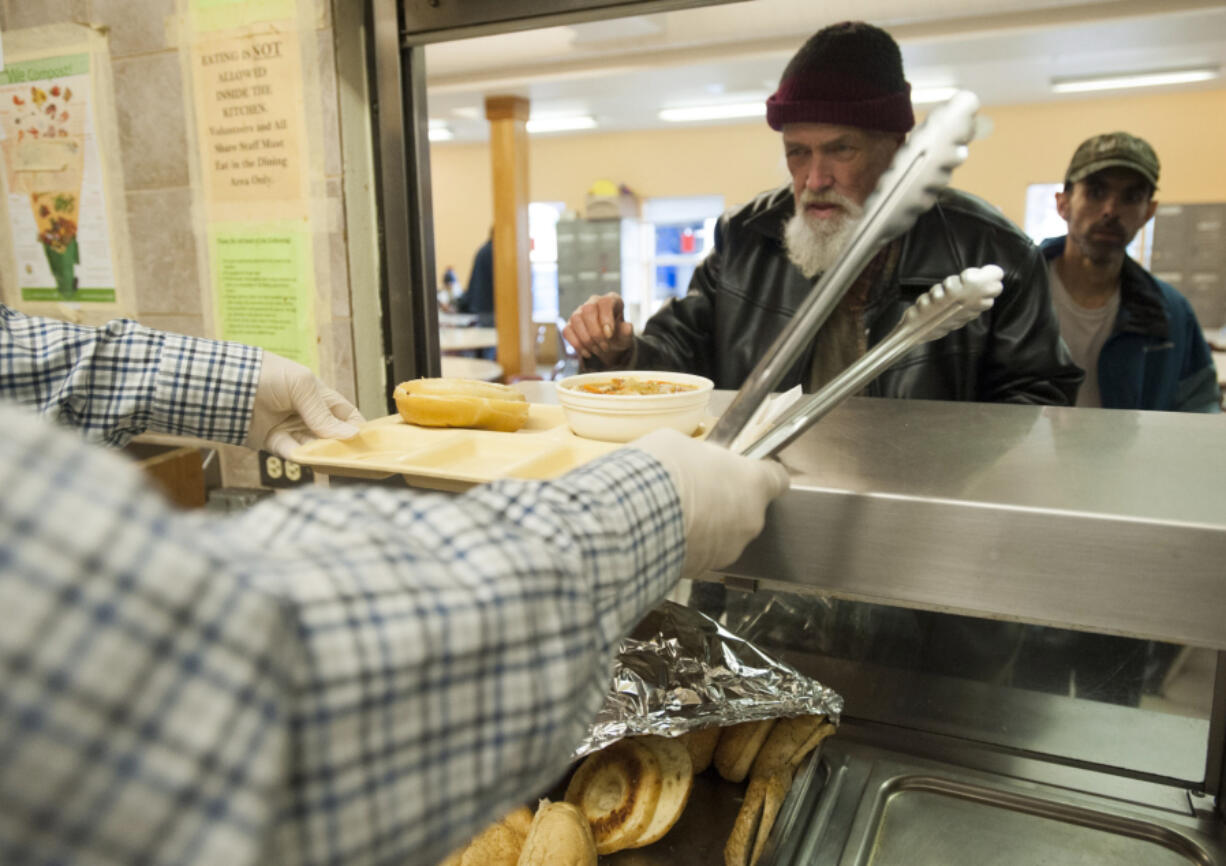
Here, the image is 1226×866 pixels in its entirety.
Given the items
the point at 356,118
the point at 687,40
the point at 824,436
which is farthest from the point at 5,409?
the point at 687,40

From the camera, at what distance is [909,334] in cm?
61

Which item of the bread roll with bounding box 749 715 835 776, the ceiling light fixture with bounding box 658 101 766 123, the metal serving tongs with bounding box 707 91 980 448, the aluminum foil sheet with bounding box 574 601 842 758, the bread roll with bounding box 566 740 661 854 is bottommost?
the bread roll with bounding box 566 740 661 854

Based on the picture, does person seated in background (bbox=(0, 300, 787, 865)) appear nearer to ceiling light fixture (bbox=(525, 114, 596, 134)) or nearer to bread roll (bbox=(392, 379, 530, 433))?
bread roll (bbox=(392, 379, 530, 433))

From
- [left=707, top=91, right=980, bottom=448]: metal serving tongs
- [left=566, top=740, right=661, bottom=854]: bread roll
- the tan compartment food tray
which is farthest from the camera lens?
[left=566, top=740, right=661, bottom=854]: bread roll

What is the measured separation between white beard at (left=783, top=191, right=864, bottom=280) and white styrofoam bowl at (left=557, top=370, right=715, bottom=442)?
0.97m

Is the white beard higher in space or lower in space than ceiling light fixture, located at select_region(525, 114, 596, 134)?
lower

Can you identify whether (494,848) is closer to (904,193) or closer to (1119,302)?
(904,193)

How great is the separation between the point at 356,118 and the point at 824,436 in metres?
1.06

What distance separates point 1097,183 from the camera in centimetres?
206

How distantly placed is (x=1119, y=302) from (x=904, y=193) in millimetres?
1872

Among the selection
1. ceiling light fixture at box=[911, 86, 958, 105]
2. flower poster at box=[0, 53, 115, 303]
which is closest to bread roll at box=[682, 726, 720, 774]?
flower poster at box=[0, 53, 115, 303]

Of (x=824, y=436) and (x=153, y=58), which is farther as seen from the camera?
(x=153, y=58)

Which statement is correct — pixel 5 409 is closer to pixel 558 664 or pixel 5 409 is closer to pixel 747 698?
pixel 558 664

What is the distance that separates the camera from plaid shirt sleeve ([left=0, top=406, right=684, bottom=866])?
246 mm
